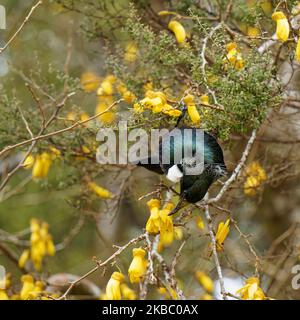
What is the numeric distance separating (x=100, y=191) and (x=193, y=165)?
959 millimetres

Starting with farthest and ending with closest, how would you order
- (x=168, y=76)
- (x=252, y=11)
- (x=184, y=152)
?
(x=168, y=76)
(x=252, y=11)
(x=184, y=152)

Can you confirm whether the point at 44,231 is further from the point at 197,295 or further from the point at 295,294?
the point at 295,294

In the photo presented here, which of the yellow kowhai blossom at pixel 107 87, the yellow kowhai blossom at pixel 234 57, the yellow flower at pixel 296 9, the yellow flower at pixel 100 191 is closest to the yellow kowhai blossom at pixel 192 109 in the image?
the yellow kowhai blossom at pixel 234 57

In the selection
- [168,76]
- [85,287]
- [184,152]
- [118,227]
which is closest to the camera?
[184,152]

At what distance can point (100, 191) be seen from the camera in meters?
2.93

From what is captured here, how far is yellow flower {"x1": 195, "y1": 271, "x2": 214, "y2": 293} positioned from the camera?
10.3ft

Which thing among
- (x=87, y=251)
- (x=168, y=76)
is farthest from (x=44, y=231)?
(x=87, y=251)

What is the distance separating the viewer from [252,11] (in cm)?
238

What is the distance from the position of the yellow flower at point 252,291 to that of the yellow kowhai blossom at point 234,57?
0.66 meters

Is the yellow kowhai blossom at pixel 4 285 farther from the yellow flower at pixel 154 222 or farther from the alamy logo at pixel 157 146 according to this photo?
the yellow flower at pixel 154 222

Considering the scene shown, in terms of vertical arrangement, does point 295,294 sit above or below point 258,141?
below

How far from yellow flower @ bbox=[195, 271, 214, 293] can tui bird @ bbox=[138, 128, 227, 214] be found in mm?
1134

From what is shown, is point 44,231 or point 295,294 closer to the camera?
point 295,294
